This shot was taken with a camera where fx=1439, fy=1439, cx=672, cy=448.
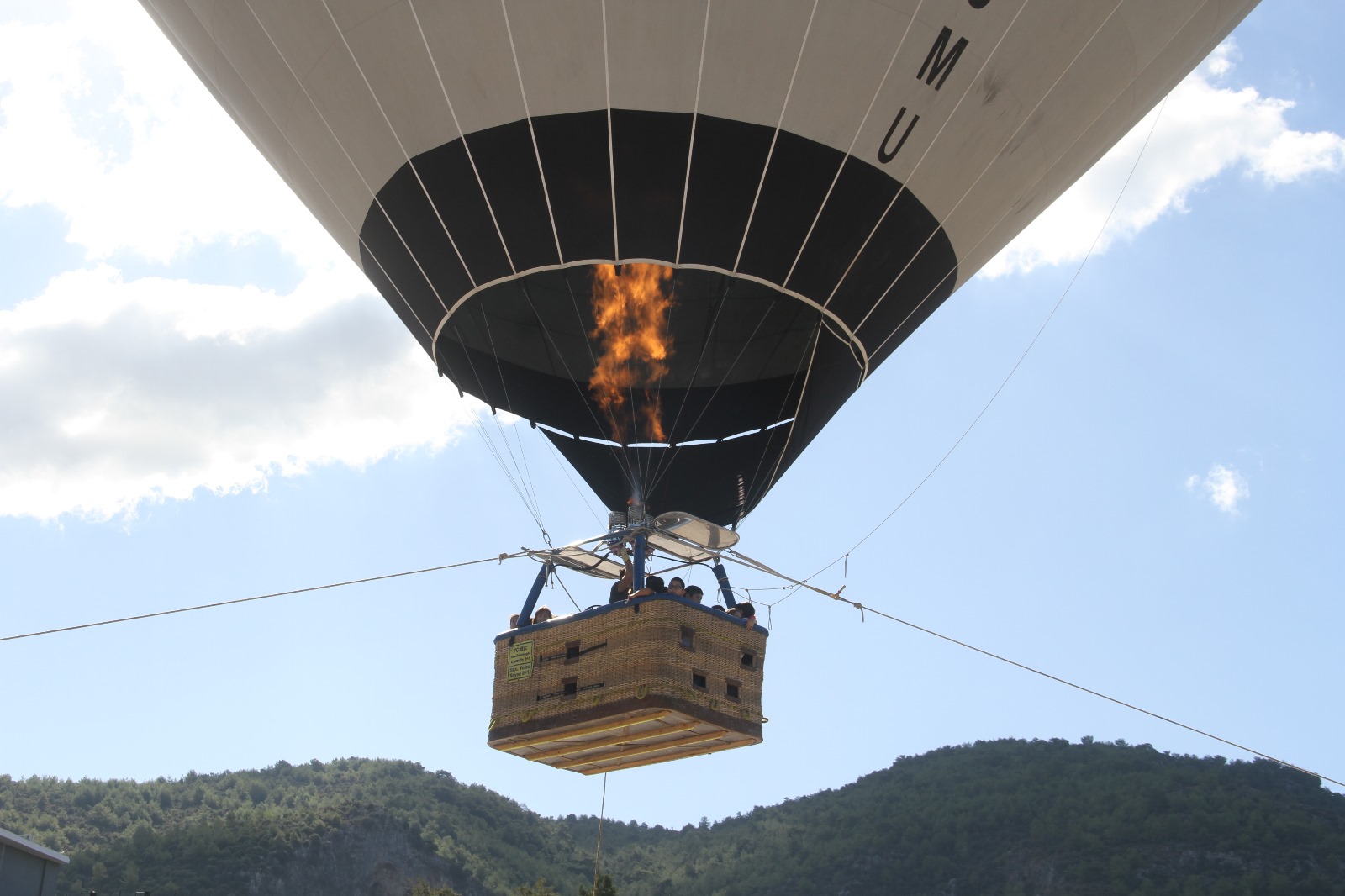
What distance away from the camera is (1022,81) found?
955cm

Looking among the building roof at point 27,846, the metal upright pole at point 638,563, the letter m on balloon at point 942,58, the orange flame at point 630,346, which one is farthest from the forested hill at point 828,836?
the letter m on balloon at point 942,58

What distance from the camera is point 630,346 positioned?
995 centimetres

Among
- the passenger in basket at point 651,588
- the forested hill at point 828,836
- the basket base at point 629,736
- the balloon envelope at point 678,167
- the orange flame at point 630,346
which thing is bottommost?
the basket base at point 629,736

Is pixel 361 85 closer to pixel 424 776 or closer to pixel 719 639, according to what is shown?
pixel 719 639

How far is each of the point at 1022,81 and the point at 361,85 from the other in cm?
436

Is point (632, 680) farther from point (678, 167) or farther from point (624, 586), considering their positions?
point (678, 167)

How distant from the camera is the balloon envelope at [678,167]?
8875mm

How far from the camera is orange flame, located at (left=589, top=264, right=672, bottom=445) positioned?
9.59 meters

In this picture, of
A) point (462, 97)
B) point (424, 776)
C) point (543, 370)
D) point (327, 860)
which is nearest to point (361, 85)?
point (462, 97)

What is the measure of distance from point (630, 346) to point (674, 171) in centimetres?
136

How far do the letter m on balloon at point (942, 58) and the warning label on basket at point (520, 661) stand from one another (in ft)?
14.5

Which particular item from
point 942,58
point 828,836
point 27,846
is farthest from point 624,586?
point 828,836

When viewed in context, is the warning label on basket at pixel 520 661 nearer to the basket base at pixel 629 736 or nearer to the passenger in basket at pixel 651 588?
the basket base at pixel 629 736

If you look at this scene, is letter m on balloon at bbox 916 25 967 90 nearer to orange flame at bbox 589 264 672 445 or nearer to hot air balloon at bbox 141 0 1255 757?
hot air balloon at bbox 141 0 1255 757
